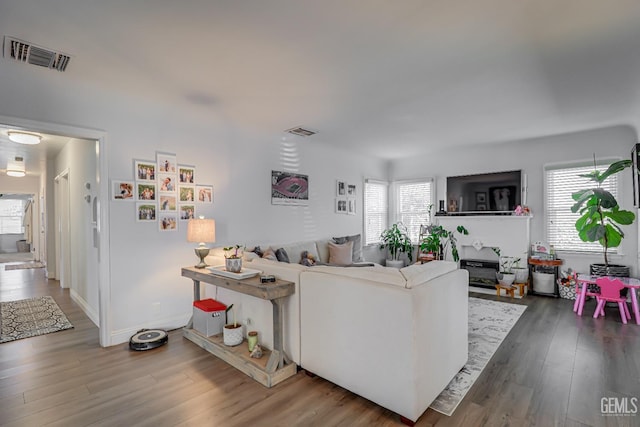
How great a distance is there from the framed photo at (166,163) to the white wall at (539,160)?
15.8 ft

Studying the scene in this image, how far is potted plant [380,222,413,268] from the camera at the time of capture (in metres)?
6.62

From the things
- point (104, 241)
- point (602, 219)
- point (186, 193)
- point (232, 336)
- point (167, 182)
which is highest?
point (167, 182)

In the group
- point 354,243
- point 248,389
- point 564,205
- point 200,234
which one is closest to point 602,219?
point 564,205

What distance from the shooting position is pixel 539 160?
205 inches

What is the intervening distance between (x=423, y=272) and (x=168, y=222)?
2847 mm

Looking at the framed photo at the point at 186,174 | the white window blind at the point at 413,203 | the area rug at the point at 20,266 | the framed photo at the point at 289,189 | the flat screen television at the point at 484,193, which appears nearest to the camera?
the framed photo at the point at 186,174

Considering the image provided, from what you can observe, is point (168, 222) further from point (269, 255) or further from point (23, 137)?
point (23, 137)

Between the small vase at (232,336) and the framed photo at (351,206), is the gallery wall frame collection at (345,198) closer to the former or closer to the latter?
the framed photo at (351,206)

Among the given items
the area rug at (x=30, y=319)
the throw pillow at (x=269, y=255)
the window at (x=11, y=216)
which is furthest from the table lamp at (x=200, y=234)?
the window at (x=11, y=216)

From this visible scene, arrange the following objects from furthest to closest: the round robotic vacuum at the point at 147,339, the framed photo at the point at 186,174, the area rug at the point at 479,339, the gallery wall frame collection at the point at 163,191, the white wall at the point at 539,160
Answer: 1. the white wall at the point at 539,160
2. the framed photo at the point at 186,174
3. the gallery wall frame collection at the point at 163,191
4. the round robotic vacuum at the point at 147,339
5. the area rug at the point at 479,339

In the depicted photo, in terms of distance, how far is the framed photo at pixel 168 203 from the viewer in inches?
139

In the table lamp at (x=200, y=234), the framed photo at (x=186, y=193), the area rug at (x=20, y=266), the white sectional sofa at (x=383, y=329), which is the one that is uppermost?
the framed photo at (x=186, y=193)

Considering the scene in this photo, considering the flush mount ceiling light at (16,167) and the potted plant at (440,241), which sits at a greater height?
the flush mount ceiling light at (16,167)

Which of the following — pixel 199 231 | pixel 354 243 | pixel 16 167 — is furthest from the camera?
pixel 16 167
